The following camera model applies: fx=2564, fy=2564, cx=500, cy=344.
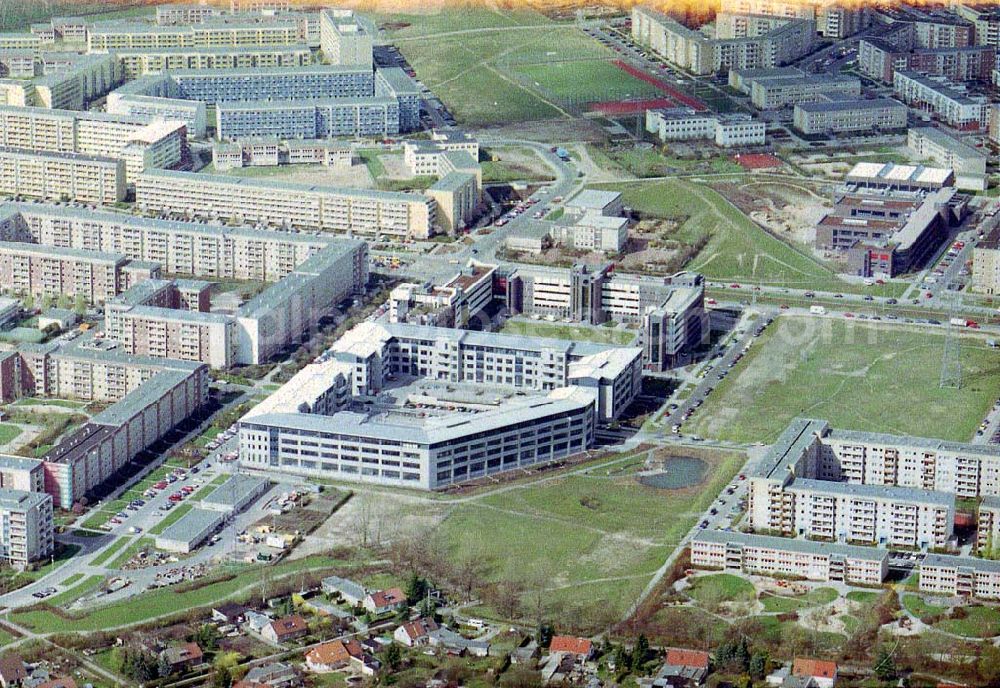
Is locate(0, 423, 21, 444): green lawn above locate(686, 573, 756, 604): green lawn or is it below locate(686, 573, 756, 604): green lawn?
below

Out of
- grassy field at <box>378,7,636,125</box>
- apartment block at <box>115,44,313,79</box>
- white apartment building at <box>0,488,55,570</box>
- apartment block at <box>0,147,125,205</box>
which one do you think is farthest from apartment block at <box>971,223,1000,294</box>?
apartment block at <box>115,44,313,79</box>

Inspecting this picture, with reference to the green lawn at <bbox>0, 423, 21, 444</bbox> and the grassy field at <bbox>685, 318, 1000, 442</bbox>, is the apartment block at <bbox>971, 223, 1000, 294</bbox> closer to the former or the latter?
the grassy field at <bbox>685, 318, 1000, 442</bbox>

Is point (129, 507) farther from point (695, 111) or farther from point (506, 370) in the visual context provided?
point (695, 111)

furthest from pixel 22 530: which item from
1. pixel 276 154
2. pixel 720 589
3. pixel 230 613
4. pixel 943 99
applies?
pixel 943 99

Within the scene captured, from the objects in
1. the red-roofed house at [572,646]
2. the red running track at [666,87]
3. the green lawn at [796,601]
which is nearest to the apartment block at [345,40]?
the red running track at [666,87]

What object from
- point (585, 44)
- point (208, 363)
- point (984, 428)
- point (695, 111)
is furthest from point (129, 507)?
point (585, 44)

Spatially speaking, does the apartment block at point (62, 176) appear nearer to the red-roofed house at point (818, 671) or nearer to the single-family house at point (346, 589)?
the single-family house at point (346, 589)
